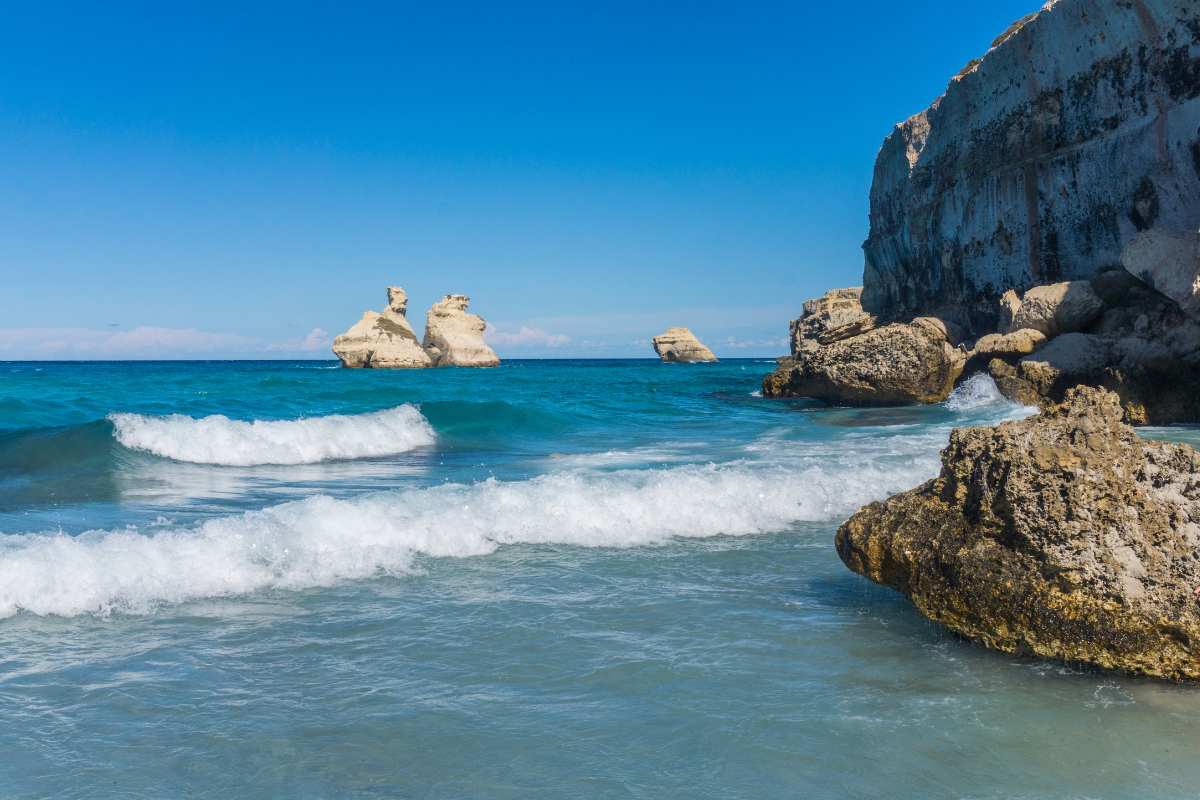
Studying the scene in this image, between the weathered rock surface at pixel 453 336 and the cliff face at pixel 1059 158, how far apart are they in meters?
51.3

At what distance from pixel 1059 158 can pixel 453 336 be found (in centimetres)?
6041

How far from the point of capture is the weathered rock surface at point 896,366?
23.5 meters

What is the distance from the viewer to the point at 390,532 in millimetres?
7098

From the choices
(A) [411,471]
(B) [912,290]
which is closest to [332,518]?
(A) [411,471]

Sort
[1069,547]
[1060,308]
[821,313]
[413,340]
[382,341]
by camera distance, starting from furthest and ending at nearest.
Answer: [413,340], [382,341], [821,313], [1060,308], [1069,547]

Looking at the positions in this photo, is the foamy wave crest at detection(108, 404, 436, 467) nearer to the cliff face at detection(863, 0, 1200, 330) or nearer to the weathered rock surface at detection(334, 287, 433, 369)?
the cliff face at detection(863, 0, 1200, 330)

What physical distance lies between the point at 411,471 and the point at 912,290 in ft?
86.6

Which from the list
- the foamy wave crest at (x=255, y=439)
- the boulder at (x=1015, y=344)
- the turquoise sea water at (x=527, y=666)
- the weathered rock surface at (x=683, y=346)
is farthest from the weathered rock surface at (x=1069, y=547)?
the weathered rock surface at (x=683, y=346)

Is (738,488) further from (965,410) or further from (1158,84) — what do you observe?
(1158,84)

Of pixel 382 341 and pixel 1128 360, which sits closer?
pixel 1128 360

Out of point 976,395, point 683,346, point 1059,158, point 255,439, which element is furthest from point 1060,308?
point 683,346

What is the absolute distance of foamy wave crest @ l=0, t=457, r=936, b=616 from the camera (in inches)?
223

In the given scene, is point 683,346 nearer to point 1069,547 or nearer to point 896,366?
point 896,366

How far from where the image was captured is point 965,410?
20.8 m
